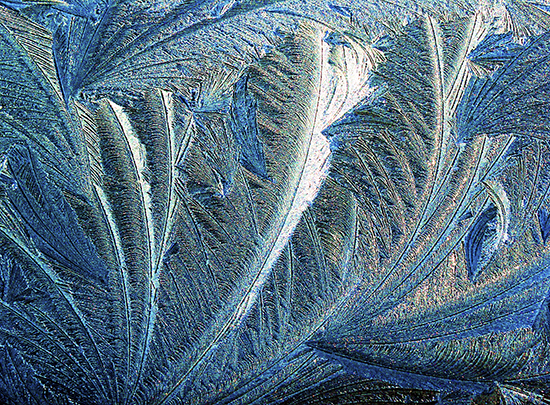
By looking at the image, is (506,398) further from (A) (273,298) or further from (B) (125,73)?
(B) (125,73)

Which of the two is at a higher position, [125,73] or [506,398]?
[125,73]

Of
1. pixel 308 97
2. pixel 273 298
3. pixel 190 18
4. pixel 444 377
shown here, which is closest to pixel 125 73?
pixel 190 18

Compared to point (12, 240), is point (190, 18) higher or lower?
higher

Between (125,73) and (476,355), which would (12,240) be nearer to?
(125,73)

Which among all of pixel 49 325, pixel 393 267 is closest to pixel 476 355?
pixel 393 267

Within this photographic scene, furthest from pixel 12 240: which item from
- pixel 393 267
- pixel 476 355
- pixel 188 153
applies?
pixel 476 355

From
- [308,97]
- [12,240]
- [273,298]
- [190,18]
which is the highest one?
[190,18]

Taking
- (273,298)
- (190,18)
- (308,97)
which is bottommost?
(273,298)
